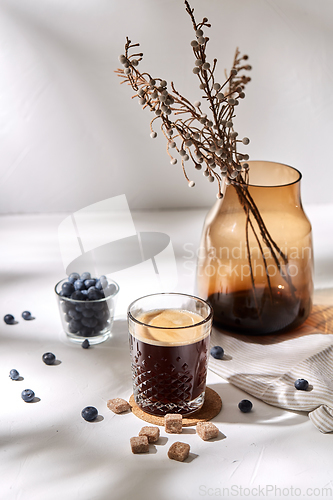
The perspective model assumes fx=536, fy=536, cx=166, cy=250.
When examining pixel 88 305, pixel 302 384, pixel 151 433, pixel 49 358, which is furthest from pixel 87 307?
pixel 302 384

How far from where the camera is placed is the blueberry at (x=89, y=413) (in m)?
0.89

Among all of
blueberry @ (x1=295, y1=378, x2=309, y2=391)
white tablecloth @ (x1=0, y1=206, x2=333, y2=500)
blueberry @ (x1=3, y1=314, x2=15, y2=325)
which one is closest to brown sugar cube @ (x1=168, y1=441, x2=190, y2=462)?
white tablecloth @ (x1=0, y1=206, x2=333, y2=500)

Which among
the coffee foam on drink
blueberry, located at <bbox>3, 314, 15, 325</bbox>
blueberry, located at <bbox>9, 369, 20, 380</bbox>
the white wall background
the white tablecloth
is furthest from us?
the white wall background

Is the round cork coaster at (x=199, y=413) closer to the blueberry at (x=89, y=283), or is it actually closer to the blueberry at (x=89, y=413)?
the blueberry at (x=89, y=413)

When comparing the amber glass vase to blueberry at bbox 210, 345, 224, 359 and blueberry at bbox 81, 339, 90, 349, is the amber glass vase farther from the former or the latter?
blueberry at bbox 81, 339, 90, 349

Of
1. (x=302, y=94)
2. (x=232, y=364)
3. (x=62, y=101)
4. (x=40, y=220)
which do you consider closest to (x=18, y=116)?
(x=62, y=101)

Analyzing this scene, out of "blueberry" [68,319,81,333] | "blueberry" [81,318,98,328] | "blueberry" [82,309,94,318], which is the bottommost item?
"blueberry" [68,319,81,333]

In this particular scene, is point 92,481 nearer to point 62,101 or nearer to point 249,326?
point 249,326

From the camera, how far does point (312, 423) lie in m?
0.89

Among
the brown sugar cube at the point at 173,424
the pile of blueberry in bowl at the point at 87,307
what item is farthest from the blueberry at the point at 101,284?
the brown sugar cube at the point at 173,424

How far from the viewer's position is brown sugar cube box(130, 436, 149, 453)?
0.81 meters

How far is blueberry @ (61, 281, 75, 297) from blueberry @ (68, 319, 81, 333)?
58mm

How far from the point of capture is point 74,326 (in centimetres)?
113

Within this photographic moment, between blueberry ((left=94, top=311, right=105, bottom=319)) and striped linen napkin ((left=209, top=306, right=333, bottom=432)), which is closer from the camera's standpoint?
striped linen napkin ((left=209, top=306, right=333, bottom=432))
